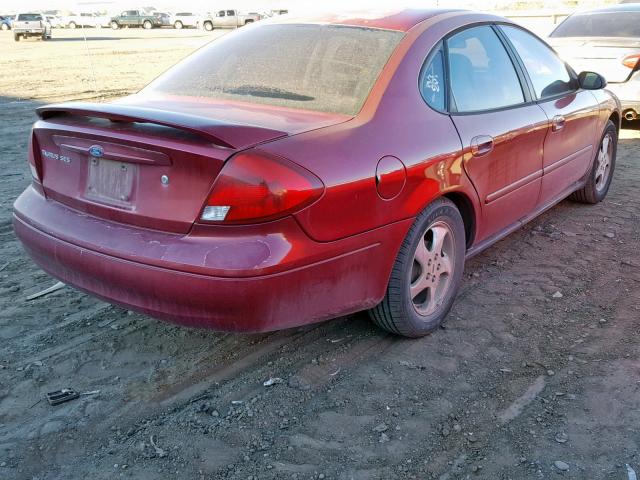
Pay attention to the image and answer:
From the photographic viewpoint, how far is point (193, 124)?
262 cm

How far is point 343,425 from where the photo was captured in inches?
109

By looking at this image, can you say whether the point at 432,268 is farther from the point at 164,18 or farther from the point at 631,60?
the point at 164,18

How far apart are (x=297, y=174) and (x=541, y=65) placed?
8.60 feet

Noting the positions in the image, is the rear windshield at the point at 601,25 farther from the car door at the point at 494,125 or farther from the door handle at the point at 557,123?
the car door at the point at 494,125

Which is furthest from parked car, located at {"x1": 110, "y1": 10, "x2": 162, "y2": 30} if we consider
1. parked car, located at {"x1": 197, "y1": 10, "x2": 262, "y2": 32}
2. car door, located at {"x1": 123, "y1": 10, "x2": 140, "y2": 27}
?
parked car, located at {"x1": 197, "y1": 10, "x2": 262, "y2": 32}

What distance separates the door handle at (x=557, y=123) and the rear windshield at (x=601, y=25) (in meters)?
4.64

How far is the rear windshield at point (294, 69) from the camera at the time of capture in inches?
125

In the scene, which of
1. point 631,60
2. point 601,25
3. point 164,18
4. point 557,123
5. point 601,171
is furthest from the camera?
point 164,18

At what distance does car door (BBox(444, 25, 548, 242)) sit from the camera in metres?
3.54

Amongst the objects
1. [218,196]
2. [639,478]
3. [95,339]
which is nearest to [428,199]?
[218,196]

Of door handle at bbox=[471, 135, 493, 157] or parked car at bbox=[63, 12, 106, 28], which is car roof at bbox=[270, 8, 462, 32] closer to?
door handle at bbox=[471, 135, 493, 157]

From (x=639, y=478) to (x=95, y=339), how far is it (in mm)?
2508

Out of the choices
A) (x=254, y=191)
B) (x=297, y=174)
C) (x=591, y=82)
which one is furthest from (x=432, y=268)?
(x=591, y=82)

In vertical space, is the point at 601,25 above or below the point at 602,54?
above
